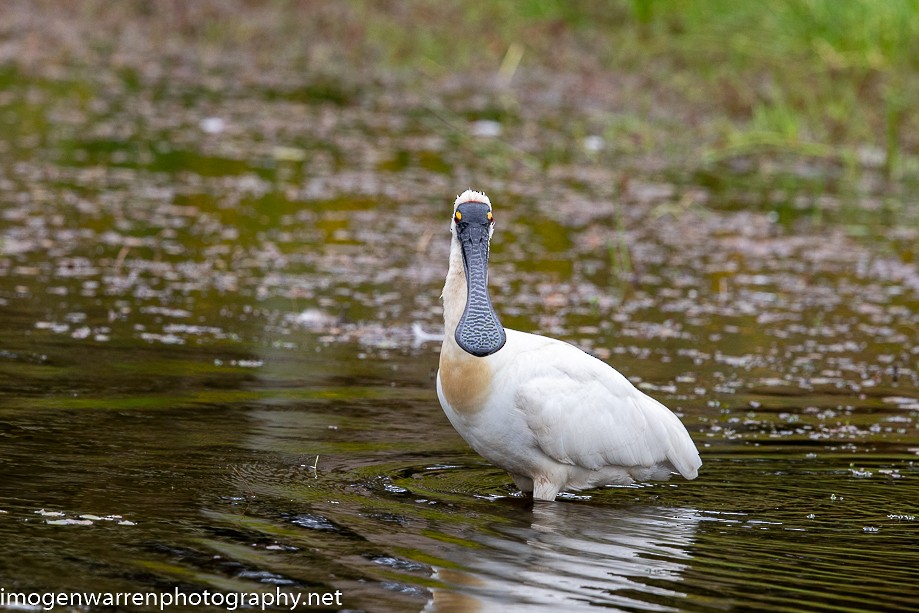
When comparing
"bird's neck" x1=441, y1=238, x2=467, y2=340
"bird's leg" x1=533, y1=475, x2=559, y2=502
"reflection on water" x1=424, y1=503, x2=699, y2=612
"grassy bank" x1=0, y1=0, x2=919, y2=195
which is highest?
"grassy bank" x1=0, y1=0, x2=919, y2=195

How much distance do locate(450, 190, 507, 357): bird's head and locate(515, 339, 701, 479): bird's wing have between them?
26cm

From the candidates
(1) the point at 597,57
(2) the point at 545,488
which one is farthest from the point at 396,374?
(1) the point at 597,57

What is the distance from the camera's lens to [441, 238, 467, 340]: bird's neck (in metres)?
6.99

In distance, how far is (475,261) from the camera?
6.99m

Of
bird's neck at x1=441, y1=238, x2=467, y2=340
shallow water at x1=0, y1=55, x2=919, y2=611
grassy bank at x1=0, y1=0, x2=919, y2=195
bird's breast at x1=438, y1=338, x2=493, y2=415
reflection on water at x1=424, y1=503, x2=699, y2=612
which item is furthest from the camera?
grassy bank at x1=0, y1=0, x2=919, y2=195

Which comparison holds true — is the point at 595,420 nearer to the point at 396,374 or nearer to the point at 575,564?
the point at 575,564

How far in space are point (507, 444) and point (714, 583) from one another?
4.40 feet

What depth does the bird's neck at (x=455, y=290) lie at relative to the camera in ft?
22.9

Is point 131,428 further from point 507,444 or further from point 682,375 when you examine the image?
point 682,375

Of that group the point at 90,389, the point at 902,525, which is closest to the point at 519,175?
the point at 90,389

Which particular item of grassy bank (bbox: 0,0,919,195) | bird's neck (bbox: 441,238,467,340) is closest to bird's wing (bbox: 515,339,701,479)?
bird's neck (bbox: 441,238,467,340)

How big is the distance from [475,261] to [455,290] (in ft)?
0.62

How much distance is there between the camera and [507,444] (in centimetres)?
668

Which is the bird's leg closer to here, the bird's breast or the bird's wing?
the bird's wing
